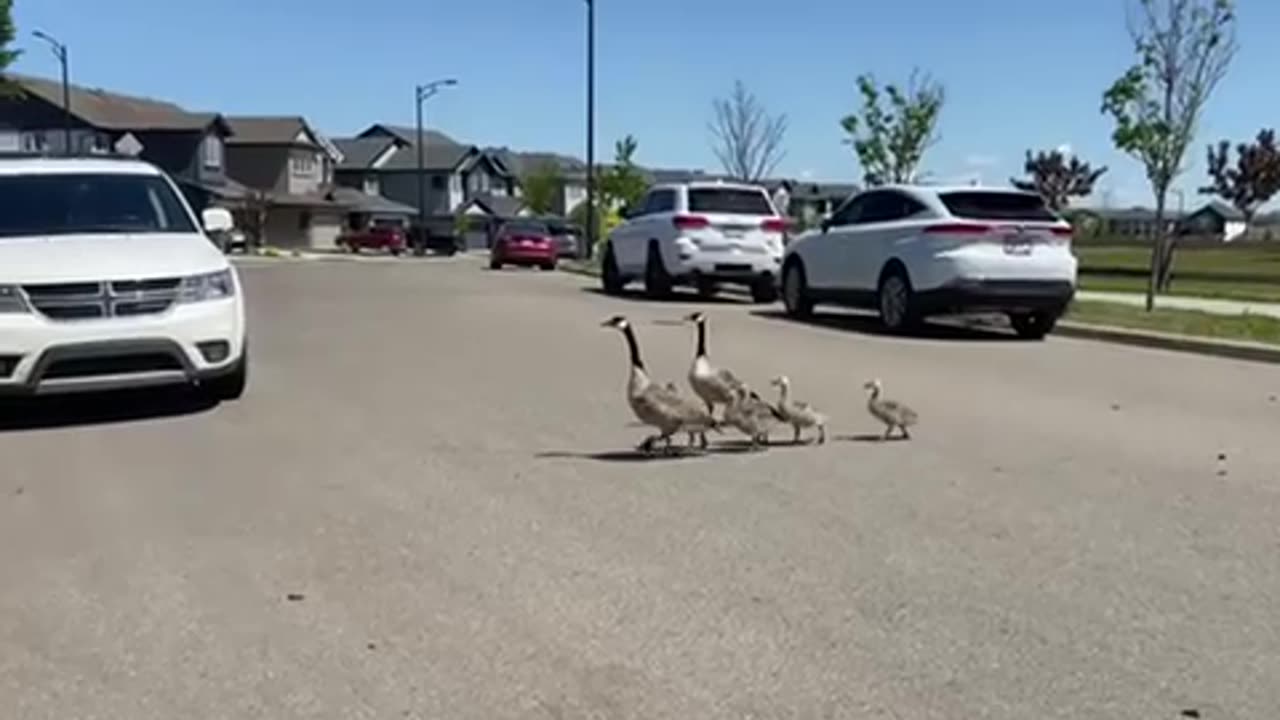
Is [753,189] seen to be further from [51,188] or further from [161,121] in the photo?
[161,121]

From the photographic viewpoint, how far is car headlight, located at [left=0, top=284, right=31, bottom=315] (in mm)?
8539

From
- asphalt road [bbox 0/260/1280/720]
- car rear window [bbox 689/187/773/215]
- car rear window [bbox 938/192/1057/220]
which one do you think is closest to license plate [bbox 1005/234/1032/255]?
car rear window [bbox 938/192/1057/220]

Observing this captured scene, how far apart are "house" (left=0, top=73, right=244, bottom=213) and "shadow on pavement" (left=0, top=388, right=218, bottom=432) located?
56658mm

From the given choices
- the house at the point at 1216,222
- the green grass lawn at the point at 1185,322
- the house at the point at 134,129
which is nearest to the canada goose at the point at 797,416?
the green grass lawn at the point at 1185,322

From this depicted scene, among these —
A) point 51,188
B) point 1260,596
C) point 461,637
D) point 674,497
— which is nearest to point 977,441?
point 674,497

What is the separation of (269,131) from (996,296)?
74185mm

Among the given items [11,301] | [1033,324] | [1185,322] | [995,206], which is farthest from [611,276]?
[11,301]

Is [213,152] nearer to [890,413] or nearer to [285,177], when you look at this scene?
[285,177]

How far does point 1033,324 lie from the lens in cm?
1617

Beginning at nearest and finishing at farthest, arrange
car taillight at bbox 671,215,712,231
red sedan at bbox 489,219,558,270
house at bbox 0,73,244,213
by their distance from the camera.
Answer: car taillight at bbox 671,215,712,231
red sedan at bbox 489,219,558,270
house at bbox 0,73,244,213

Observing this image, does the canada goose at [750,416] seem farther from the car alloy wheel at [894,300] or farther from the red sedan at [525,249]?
the red sedan at [525,249]

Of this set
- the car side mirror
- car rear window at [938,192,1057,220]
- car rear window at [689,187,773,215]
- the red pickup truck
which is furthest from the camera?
the red pickup truck

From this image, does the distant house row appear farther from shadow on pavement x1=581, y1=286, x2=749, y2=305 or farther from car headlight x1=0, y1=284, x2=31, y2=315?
car headlight x1=0, y1=284, x2=31, y2=315

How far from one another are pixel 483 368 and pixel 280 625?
24.2 feet
